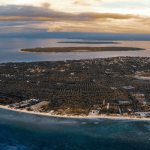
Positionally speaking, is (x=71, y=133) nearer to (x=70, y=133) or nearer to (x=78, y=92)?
(x=70, y=133)

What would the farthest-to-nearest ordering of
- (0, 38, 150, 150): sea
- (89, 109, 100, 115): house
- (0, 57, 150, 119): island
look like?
(0, 57, 150, 119): island < (89, 109, 100, 115): house < (0, 38, 150, 150): sea

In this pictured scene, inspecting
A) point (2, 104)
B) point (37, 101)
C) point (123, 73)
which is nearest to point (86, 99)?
point (37, 101)

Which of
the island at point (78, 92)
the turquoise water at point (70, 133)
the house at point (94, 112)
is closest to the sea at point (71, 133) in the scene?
the turquoise water at point (70, 133)

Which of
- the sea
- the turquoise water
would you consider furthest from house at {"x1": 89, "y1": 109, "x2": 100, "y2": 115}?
the turquoise water

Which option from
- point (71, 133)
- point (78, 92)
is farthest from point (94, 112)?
Result: point (78, 92)

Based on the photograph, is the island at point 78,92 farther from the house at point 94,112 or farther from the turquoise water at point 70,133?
the turquoise water at point 70,133

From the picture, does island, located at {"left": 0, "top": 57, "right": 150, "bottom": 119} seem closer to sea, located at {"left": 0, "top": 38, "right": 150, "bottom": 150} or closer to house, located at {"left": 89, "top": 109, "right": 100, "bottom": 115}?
house, located at {"left": 89, "top": 109, "right": 100, "bottom": 115}

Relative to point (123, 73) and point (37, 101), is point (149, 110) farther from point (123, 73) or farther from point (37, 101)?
point (123, 73)
